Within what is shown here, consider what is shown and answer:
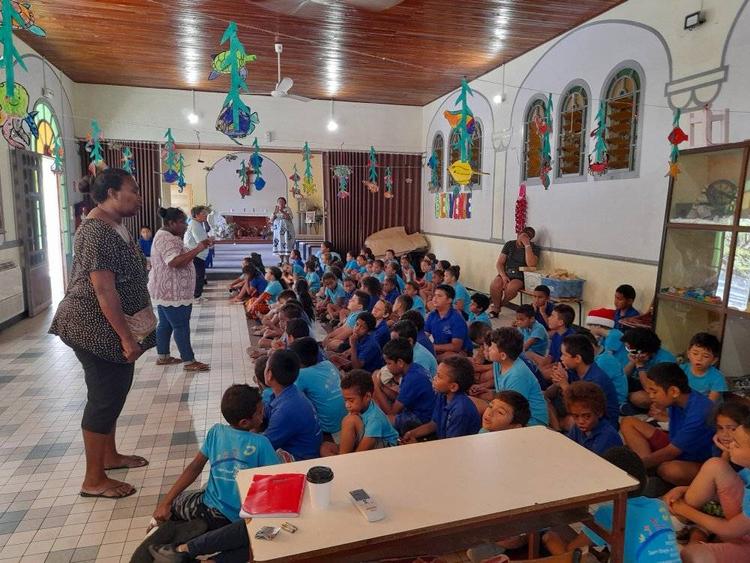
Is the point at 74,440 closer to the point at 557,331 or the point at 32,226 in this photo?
the point at 557,331

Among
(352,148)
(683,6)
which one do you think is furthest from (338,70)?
(683,6)

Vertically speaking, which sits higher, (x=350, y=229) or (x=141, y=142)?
(x=141, y=142)

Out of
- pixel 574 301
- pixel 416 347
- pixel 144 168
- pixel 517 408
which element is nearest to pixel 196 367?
pixel 416 347

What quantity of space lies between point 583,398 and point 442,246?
788 cm

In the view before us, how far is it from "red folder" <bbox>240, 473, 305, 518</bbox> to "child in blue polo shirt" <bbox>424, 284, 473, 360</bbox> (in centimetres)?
284

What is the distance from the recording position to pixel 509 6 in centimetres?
546

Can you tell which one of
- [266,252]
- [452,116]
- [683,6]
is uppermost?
[683,6]

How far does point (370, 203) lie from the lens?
11.0 m

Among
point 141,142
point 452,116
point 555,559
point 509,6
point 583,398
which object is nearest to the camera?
point 555,559

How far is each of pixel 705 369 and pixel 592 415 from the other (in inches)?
53.0

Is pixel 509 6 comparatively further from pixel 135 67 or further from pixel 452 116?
pixel 135 67

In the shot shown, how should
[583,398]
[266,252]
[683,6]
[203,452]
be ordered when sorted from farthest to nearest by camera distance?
[266,252] → [683,6] → [583,398] → [203,452]

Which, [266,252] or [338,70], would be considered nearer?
[338,70]

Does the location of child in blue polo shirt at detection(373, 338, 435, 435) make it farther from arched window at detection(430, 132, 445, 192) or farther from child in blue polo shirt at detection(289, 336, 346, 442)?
arched window at detection(430, 132, 445, 192)
